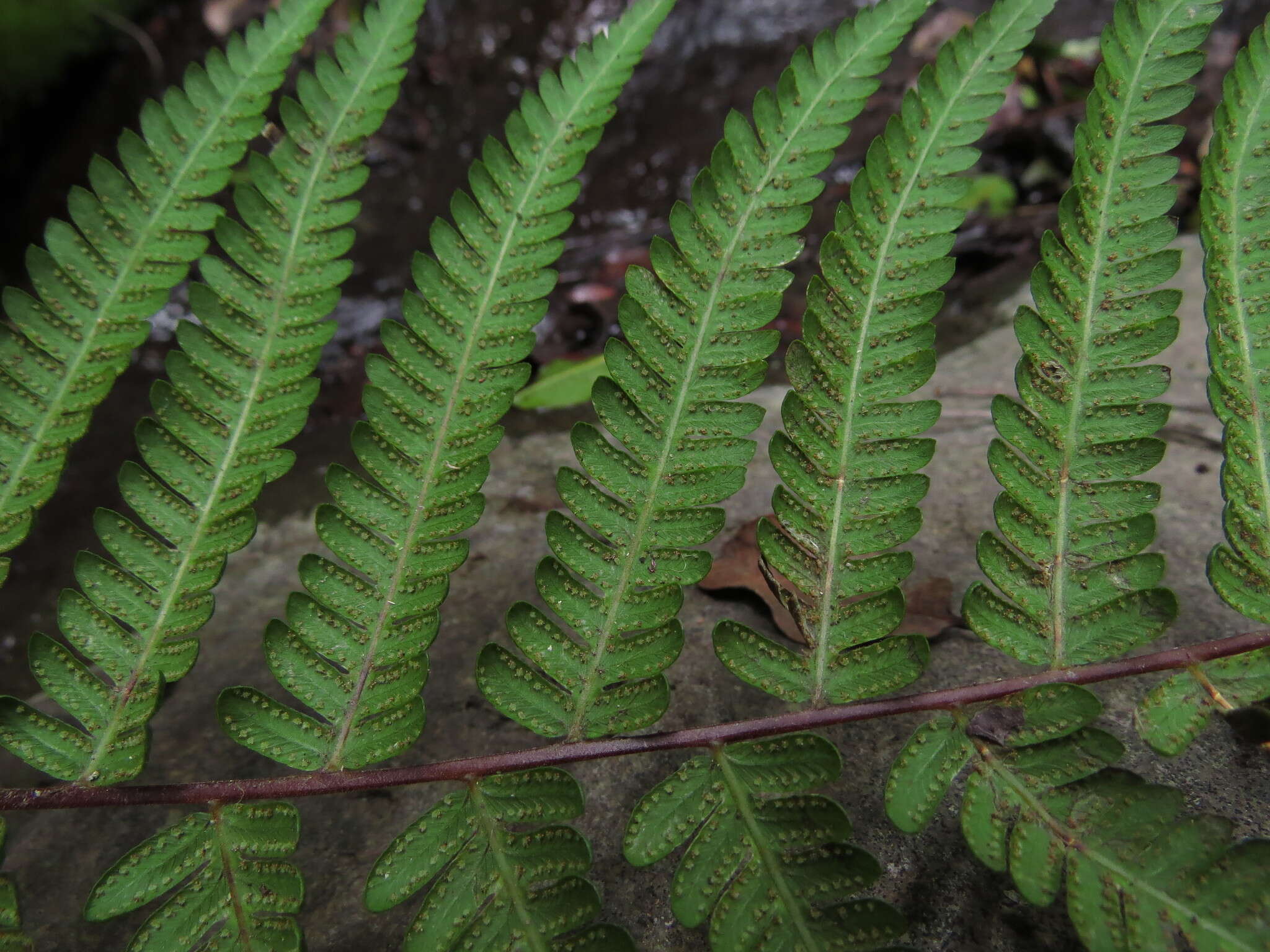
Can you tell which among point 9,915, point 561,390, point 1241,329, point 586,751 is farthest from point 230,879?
point 561,390

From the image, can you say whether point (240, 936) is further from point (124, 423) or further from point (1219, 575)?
point (124, 423)

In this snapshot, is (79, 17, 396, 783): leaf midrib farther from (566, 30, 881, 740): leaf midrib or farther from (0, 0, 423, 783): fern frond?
(566, 30, 881, 740): leaf midrib

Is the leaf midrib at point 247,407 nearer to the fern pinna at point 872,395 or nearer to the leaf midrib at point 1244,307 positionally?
the fern pinna at point 872,395

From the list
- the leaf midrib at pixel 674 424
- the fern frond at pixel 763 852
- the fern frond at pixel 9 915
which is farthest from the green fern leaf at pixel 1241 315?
the fern frond at pixel 9 915

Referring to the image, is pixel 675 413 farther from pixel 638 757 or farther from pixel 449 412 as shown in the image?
pixel 638 757

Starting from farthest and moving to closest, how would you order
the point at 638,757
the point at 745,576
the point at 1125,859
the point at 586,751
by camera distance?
the point at 745,576
the point at 638,757
the point at 586,751
the point at 1125,859

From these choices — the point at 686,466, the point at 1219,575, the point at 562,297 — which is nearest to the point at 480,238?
the point at 686,466
